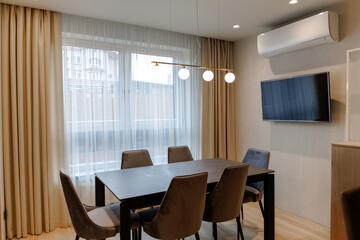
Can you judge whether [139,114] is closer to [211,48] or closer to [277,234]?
[211,48]

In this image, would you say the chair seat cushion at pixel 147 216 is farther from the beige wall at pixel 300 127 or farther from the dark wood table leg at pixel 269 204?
the beige wall at pixel 300 127

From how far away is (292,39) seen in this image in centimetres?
329

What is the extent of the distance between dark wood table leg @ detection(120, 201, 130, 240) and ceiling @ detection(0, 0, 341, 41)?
2.25 metres

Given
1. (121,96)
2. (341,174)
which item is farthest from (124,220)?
(341,174)

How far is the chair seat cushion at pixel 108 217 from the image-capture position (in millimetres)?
2123

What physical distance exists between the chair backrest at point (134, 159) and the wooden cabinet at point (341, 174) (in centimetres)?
215

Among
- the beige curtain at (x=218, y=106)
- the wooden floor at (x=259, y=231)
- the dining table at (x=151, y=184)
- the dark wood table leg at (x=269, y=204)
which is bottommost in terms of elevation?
the wooden floor at (x=259, y=231)

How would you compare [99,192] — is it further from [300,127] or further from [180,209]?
[300,127]

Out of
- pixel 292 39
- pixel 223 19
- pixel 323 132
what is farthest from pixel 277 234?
pixel 223 19

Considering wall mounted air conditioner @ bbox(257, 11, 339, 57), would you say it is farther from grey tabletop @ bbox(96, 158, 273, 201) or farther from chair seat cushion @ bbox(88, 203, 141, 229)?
chair seat cushion @ bbox(88, 203, 141, 229)

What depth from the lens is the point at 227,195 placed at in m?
2.28

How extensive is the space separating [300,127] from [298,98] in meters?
0.43

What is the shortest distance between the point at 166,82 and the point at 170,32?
0.82 metres

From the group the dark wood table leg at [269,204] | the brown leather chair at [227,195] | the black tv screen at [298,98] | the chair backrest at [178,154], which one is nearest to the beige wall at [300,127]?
the black tv screen at [298,98]
